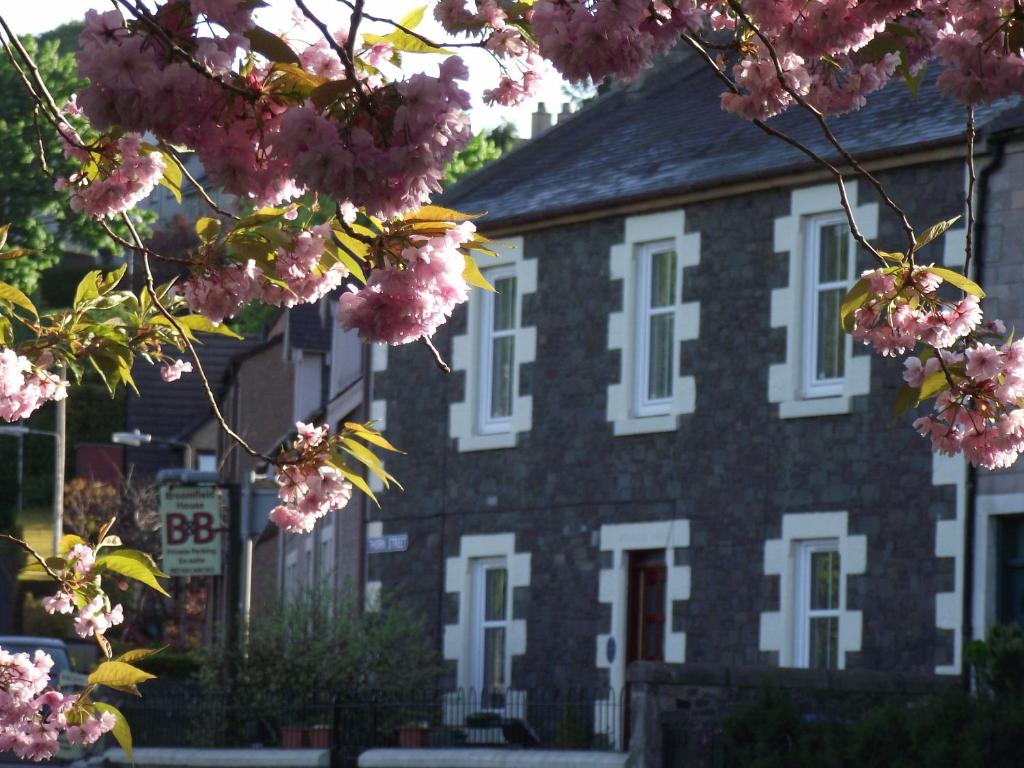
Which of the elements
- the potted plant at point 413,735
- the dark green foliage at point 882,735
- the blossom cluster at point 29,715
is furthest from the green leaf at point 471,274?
the potted plant at point 413,735

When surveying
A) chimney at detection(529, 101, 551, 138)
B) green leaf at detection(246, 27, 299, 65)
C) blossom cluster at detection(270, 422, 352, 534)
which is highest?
chimney at detection(529, 101, 551, 138)

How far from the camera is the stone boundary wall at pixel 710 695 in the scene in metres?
17.6

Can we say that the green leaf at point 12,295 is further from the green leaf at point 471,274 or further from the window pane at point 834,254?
the window pane at point 834,254

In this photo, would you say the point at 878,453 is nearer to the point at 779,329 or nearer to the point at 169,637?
the point at 779,329

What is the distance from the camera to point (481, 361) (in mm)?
26344

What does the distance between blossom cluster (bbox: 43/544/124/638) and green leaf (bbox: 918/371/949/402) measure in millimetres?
2671

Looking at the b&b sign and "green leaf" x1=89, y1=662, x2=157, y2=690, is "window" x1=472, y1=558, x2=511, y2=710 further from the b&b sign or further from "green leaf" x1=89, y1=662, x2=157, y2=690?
"green leaf" x1=89, y1=662, x2=157, y2=690

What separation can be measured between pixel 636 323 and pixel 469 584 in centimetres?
382

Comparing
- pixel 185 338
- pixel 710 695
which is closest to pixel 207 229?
pixel 185 338

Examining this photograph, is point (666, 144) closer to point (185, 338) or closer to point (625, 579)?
point (625, 579)

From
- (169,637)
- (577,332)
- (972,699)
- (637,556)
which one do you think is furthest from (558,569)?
(169,637)

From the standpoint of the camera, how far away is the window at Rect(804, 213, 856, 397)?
22.0m

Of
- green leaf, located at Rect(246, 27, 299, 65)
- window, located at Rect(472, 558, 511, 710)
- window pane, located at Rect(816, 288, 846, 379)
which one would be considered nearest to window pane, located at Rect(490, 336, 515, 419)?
window, located at Rect(472, 558, 511, 710)

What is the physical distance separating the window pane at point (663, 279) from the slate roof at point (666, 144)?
721 mm
